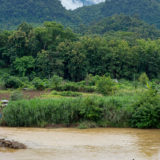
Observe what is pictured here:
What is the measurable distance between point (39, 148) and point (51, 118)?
3.63m

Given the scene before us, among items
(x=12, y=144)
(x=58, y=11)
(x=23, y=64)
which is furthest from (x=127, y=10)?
(x=12, y=144)

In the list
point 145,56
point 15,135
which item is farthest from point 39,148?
point 145,56

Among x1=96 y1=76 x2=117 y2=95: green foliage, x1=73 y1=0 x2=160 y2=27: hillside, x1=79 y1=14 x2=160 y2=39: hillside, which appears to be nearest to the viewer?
x1=96 y1=76 x2=117 y2=95: green foliage

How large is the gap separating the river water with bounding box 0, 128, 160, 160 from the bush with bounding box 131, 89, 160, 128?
438 mm

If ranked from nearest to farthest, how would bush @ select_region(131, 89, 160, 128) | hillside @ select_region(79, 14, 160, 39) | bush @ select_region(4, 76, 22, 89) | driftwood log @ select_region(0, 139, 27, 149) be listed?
driftwood log @ select_region(0, 139, 27, 149)
bush @ select_region(131, 89, 160, 128)
bush @ select_region(4, 76, 22, 89)
hillside @ select_region(79, 14, 160, 39)

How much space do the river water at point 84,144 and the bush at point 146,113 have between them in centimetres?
44

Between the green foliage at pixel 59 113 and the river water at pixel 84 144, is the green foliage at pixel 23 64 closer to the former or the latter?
the green foliage at pixel 59 113

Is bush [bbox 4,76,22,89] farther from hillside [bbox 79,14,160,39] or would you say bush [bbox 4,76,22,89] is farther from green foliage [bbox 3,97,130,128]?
hillside [bbox 79,14,160,39]

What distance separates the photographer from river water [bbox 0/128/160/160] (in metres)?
8.34

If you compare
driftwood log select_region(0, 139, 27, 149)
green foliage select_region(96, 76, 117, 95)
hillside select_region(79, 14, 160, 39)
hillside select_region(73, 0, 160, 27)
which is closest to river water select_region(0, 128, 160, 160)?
driftwood log select_region(0, 139, 27, 149)

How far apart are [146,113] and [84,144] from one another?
3706 millimetres

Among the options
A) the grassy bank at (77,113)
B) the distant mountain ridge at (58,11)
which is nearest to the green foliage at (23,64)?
the grassy bank at (77,113)

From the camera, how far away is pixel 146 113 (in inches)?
472

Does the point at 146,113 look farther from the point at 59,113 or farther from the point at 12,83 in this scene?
the point at 12,83
